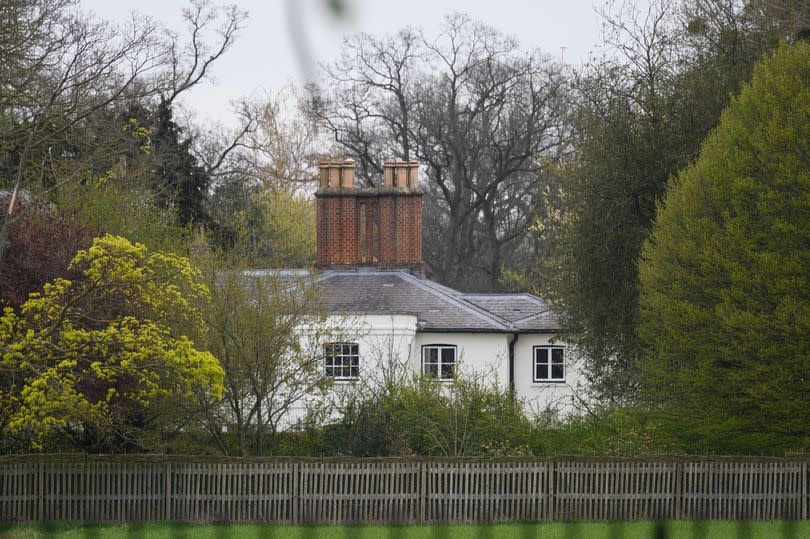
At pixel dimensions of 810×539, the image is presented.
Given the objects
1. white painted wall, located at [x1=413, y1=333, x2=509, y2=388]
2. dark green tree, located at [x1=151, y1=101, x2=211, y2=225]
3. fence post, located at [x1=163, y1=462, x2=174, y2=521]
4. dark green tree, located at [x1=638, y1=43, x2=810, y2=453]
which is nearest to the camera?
dark green tree, located at [x1=638, y1=43, x2=810, y2=453]

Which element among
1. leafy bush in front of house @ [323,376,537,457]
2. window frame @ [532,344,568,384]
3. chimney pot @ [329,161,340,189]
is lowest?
leafy bush in front of house @ [323,376,537,457]

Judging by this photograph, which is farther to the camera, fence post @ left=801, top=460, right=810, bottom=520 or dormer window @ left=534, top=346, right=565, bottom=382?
dormer window @ left=534, top=346, right=565, bottom=382

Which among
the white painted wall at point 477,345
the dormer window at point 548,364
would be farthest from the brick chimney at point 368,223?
the dormer window at point 548,364

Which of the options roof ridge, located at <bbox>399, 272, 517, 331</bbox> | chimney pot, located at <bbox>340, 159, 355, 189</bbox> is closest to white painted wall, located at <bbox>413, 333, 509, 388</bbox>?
roof ridge, located at <bbox>399, 272, 517, 331</bbox>

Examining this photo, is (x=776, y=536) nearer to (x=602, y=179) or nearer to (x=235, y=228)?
(x=602, y=179)

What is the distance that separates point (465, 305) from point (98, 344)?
1908 cm

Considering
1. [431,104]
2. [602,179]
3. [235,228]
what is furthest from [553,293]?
[431,104]

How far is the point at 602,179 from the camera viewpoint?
1062 inches

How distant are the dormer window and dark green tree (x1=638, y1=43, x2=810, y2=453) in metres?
11.9

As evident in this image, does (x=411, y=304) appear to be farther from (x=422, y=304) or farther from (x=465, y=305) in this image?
(x=465, y=305)

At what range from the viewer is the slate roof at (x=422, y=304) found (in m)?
33.3

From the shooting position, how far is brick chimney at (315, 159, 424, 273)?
3584cm

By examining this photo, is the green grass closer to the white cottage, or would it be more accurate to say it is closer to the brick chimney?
the white cottage

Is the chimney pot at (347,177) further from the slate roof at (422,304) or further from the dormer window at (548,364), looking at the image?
the dormer window at (548,364)
